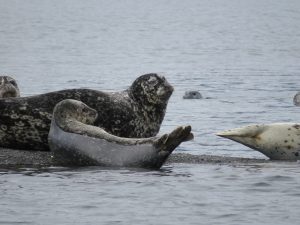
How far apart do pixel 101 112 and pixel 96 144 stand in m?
1.37

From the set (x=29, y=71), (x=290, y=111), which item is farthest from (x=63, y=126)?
(x=29, y=71)

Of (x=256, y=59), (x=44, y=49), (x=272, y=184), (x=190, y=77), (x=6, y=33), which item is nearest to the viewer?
(x=272, y=184)

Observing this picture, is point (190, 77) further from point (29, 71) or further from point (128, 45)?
point (128, 45)

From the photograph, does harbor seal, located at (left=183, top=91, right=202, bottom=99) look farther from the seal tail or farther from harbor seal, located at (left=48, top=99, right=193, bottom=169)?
the seal tail

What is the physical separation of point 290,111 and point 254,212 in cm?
1290

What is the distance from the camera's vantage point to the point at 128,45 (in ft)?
256

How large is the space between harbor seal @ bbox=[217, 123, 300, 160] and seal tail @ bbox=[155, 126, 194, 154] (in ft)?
5.07

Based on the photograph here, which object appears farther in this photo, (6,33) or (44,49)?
(6,33)

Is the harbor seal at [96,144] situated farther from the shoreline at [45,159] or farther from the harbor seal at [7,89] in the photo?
the harbor seal at [7,89]

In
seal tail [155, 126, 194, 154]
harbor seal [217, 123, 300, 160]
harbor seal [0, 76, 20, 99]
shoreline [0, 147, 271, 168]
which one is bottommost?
shoreline [0, 147, 271, 168]

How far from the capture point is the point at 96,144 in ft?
44.0

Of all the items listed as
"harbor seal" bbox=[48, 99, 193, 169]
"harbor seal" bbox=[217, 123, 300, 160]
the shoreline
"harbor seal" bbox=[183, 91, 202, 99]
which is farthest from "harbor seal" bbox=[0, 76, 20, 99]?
"harbor seal" bbox=[183, 91, 202, 99]

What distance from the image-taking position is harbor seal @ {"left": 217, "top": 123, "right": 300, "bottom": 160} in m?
14.4

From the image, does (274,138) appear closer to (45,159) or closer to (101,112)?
(101,112)
